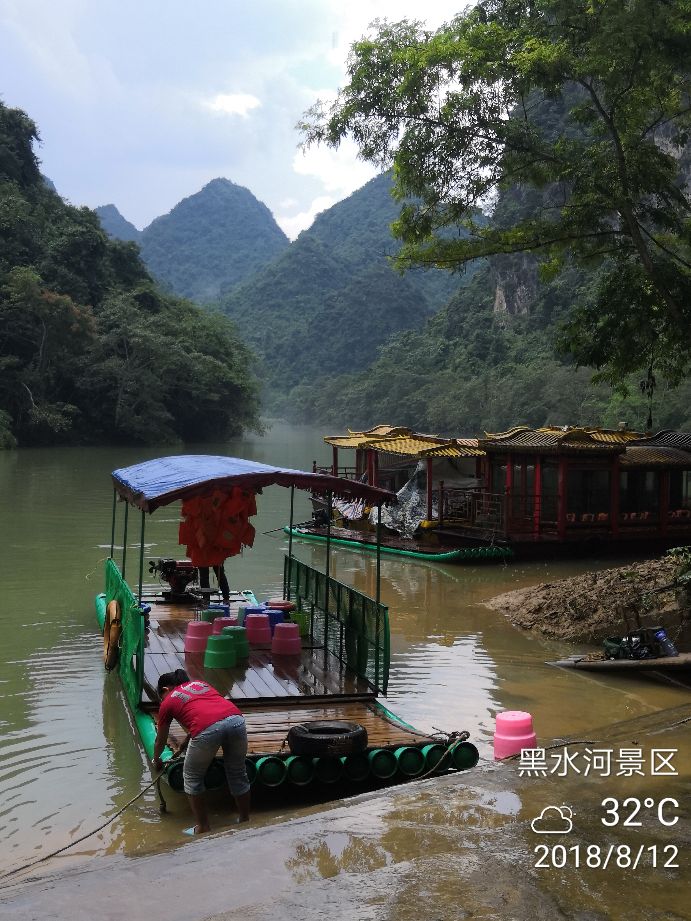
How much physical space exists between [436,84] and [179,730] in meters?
10.2

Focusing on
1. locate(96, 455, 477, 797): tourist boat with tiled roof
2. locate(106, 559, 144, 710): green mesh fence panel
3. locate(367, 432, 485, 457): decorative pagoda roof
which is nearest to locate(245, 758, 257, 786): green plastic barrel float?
locate(96, 455, 477, 797): tourist boat with tiled roof

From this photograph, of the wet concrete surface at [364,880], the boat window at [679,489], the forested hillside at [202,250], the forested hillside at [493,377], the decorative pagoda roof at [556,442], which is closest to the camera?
the wet concrete surface at [364,880]

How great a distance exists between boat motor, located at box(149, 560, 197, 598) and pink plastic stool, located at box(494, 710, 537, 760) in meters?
5.78

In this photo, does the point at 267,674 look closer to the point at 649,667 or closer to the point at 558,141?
the point at 649,667

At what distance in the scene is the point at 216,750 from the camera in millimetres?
6250

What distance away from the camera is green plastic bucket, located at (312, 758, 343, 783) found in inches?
263

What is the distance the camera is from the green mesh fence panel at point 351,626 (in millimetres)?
8180

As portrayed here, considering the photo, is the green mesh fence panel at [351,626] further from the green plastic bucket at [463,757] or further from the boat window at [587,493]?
the boat window at [587,493]

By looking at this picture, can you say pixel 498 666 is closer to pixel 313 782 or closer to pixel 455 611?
pixel 455 611

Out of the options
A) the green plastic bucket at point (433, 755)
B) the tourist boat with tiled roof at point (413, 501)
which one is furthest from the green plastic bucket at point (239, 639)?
the tourist boat with tiled roof at point (413, 501)

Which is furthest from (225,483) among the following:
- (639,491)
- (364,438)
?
(639,491)

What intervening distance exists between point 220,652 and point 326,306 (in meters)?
117

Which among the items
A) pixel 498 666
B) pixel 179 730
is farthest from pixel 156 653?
pixel 498 666

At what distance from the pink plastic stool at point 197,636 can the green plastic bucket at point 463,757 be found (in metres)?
3.22
